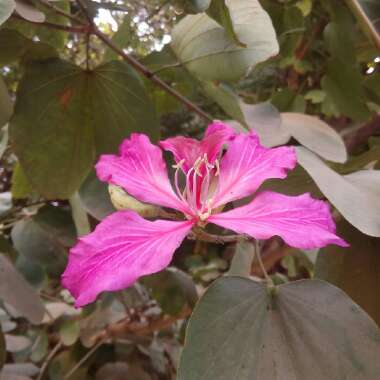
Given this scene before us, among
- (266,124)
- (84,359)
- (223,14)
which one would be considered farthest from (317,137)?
(84,359)

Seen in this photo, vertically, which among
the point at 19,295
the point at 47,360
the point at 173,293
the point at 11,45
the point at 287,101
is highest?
the point at 11,45

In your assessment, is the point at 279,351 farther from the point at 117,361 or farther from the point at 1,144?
the point at 117,361

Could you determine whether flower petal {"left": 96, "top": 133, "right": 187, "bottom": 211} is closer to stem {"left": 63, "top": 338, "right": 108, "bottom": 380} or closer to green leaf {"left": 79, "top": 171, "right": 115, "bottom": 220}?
green leaf {"left": 79, "top": 171, "right": 115, "bottom": 220}

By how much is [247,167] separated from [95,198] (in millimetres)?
231

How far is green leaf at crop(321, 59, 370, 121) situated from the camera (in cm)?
64

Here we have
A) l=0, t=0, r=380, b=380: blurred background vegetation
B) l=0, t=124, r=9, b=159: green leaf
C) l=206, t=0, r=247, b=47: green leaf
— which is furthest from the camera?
l=0, t=124, r=9, b=159: green leaf

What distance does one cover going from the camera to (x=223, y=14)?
332 millimetres

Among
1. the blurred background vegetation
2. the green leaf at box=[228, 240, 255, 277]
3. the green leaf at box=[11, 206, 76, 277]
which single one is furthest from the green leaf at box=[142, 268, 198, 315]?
the green leaf at box=[228, 240, 255, 277]

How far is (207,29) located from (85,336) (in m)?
0.55

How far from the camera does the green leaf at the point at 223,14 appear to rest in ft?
1.08

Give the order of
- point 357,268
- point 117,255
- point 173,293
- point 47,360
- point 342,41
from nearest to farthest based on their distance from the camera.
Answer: point 117,255 → point 357,268 → point 342,41 → point 173,293 → point 47,360

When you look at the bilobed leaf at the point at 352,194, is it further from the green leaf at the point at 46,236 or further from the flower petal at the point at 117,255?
the green leaf at the point at 46,236

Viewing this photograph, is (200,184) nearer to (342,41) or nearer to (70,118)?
(70,118)

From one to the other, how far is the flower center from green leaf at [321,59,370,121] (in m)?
0.36
